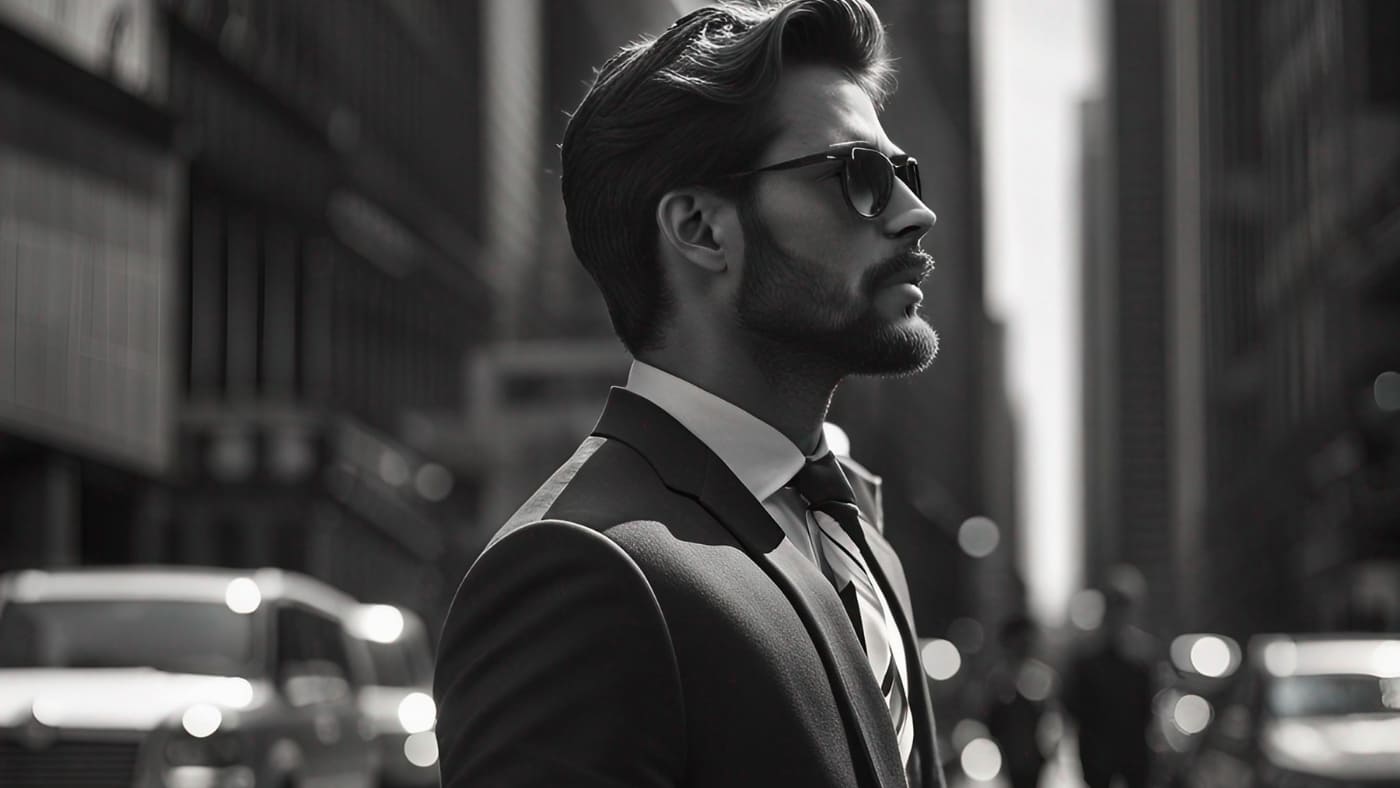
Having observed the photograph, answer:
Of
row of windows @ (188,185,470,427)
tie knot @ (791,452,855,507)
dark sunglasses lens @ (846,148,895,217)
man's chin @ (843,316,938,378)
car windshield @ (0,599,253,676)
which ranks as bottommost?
car windshield @ (0,599,253,676)

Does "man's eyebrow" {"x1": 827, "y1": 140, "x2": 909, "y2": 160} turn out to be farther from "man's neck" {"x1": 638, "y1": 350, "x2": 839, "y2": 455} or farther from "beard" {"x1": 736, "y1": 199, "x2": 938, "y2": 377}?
"man's neck" {"x1": 638, "y1": 350, "x2": 839, "y2": 455}

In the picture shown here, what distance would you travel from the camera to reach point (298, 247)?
56.7 m

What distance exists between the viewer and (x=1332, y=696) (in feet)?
44.9

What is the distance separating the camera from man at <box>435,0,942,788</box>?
197 centimetres

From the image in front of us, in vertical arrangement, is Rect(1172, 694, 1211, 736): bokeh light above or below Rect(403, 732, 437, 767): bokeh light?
below

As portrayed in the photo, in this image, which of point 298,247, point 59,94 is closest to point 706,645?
point 59,94

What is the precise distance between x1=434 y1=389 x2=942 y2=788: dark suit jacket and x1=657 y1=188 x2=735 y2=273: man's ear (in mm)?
274

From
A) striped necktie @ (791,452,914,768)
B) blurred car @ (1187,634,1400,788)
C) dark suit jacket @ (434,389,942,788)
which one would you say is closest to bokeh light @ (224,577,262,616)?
blurred car @ (1187,634,1400,788)

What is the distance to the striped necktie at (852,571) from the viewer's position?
2396mm

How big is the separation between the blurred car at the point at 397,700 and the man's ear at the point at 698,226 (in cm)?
1367

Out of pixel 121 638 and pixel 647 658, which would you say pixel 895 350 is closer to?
pixel 647 658

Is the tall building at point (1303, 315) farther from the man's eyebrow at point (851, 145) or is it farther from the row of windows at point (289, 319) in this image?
the man's eyebrow at point (851, 145)

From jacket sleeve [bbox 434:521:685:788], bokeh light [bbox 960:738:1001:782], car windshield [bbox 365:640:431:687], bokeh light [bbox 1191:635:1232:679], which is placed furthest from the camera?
bokeh light [bbox 960:738:1001:782]

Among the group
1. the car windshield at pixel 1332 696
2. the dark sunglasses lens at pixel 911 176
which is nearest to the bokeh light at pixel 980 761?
the car windshield at pixel 1332 696
